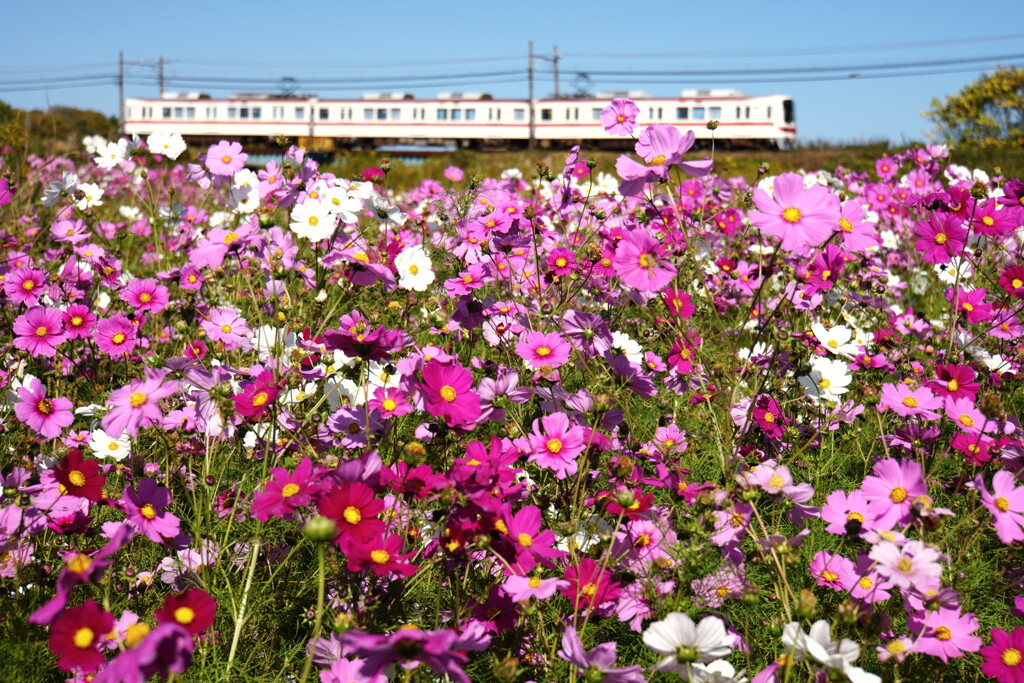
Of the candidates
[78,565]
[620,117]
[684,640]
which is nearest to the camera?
[78,565]

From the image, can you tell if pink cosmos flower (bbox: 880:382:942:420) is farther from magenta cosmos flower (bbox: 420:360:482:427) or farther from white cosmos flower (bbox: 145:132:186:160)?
white cosmos flower (bbox: 145:132:186:160)

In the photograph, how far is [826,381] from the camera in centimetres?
200

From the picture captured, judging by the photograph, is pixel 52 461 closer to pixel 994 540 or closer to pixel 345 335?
pixel 345 335

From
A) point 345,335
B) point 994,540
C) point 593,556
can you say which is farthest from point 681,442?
point 345,335

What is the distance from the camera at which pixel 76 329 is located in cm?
194

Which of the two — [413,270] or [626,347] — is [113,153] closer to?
[413,270]

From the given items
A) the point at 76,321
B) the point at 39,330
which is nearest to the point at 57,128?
the point at 76,321

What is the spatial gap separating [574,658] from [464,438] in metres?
0.96

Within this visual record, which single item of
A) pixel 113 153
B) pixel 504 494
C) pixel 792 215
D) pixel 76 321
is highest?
pixel 113 153

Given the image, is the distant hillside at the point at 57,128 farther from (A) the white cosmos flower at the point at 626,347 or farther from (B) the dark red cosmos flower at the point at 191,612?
(B) the dark red cosmos flower at the point at 191,612

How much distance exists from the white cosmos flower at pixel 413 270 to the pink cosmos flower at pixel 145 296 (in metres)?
0.76

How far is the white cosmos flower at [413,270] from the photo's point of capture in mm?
1741

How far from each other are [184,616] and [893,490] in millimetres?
1032

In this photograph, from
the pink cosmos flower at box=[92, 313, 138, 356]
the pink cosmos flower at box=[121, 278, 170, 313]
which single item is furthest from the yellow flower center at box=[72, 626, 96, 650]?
the pink cosmos flower at box=[121, 278, 170, 313]
